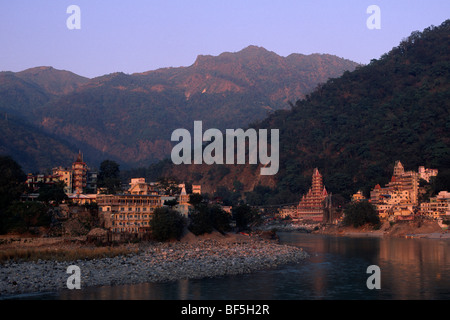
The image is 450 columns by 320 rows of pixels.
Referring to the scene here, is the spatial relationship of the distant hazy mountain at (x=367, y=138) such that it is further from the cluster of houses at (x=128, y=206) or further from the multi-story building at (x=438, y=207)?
the cluster of houses at (x=128, y=206)

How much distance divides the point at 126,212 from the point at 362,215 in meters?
59.0

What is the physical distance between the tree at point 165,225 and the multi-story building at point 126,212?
1.85 meters

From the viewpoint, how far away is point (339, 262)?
54531 mm

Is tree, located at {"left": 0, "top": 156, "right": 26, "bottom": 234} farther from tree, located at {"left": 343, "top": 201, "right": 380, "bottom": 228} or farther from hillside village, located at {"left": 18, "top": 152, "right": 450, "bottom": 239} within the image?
tree, located at {"left": 343, "top": 201, "right": 380, "bottom": 228}

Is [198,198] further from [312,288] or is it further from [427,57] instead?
[427,57]

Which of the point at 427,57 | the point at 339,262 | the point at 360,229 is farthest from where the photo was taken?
the point at 427,57

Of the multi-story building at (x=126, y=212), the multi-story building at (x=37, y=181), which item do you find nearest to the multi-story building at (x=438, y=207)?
the multi-story building at (x=126, y=212)

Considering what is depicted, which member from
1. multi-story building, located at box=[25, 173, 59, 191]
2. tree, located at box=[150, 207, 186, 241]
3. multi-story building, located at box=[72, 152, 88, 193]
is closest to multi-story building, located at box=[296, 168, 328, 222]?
multi-story building, located at box=[72, 152, 88, 193]

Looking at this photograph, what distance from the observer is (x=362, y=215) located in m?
108

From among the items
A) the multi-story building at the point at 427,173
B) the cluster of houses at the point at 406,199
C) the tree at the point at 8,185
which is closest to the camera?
the tree at the point at 8,185

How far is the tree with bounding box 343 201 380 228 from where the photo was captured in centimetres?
10769

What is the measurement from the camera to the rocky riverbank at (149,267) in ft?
122
